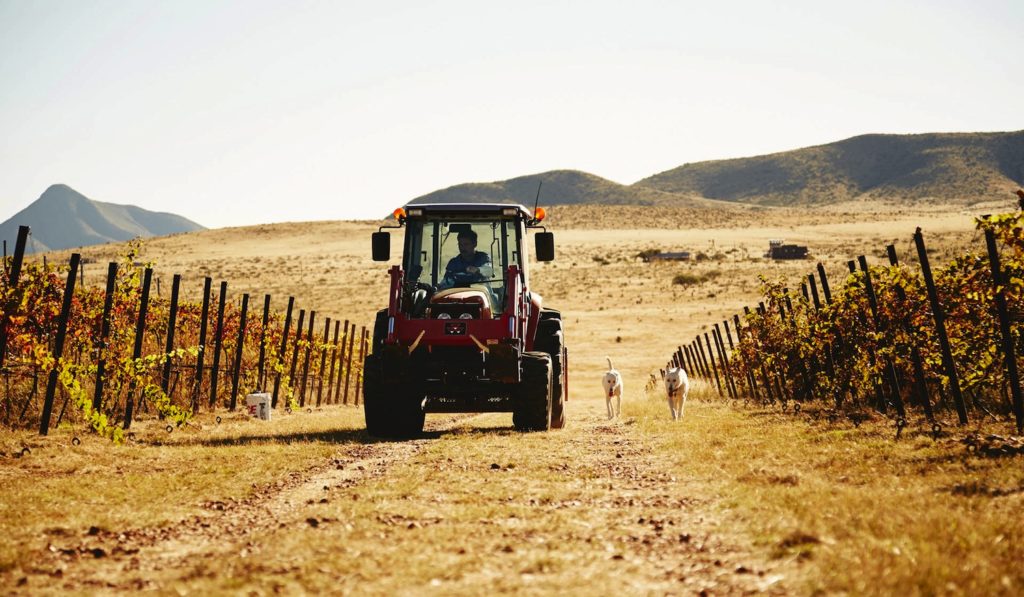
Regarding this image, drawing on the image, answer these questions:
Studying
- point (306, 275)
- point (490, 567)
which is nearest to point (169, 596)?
point (490, 567)

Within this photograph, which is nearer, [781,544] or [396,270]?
[781,544]

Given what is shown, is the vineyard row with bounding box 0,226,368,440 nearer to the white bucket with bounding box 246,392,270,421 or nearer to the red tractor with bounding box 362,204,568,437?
the white bucket with bounding box 246,392,270,421

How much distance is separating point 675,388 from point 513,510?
10276mm

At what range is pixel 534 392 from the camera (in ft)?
47.2

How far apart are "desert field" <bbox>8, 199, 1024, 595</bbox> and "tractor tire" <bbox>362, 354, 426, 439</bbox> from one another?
1.60 feet

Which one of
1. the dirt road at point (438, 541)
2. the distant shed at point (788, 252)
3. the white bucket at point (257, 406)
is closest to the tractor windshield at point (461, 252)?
the white bucket at point (257, 406)

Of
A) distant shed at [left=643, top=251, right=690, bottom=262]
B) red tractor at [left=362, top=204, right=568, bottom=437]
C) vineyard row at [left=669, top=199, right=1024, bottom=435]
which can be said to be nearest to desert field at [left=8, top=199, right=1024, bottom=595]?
red tractor at [left=362, top=204, right=568, bottom=437]

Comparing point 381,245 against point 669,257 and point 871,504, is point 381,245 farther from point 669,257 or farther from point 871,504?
point 669,257

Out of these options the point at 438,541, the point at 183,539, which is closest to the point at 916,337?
the point at 438,541

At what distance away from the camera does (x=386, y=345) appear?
45.6ft

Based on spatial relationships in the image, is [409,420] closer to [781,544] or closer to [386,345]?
[386,345]

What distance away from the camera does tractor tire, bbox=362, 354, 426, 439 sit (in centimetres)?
1430

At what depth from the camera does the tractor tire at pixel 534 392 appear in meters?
14.4

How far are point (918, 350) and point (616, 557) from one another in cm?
901
